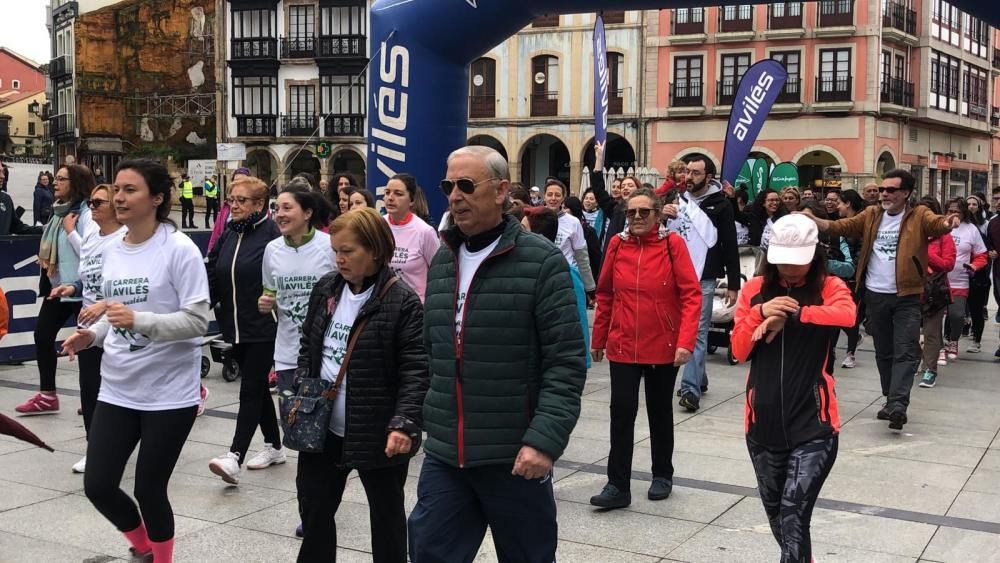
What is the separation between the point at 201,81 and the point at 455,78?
4569cm

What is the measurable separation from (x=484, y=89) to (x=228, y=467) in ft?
130

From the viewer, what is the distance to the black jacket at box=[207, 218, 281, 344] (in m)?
6.39

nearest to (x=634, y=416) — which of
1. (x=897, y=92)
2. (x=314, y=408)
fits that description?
(x=314, y=408)

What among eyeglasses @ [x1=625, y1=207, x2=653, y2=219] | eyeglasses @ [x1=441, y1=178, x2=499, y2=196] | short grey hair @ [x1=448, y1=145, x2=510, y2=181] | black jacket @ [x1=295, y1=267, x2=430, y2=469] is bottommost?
black jacket @ [x1=295, y1=267, x2=430, y2=469]

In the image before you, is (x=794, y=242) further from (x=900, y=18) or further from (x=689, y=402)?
(x=900, y=18)

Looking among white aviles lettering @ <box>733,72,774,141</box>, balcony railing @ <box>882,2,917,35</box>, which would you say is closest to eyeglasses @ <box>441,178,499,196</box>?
white aviles lettering @ <box>733,72,774,141</box>

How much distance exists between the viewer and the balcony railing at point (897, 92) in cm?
4103

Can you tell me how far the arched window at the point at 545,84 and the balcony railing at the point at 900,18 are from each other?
12942 millimetres

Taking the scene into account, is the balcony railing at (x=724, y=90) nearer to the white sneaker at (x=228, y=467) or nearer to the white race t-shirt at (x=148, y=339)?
the white sneaker at (x=228, y=467)

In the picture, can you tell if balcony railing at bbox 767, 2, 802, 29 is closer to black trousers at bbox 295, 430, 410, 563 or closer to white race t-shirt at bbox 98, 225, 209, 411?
white race t-shirt at bbox 98, 225, 209, 411

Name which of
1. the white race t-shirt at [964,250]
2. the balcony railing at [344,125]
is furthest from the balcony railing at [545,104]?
the white race t-shirt at [964,250]

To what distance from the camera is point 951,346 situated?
12.3 meters

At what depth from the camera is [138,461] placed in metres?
4.39

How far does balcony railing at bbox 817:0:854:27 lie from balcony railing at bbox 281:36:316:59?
22722mm
